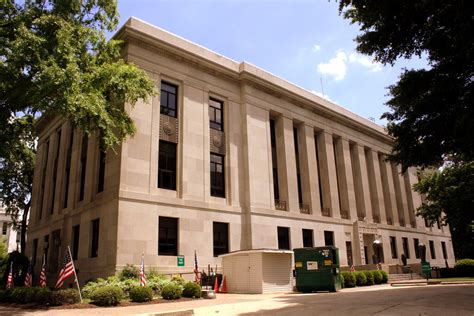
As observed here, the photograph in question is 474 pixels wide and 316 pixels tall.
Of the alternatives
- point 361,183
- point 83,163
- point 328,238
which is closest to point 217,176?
point 83,163

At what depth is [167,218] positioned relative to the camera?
26359mm

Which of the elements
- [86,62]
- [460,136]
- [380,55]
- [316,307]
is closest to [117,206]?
[86,62]

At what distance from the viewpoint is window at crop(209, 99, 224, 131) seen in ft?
103

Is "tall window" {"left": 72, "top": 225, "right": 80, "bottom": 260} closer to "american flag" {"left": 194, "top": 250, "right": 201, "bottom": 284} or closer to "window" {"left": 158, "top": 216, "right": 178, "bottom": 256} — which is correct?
"window" {"left": 158, "top": 216, "right": 178, "bottom": 256}

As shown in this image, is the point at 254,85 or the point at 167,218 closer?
the point at 167,218

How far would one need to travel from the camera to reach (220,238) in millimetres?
28969

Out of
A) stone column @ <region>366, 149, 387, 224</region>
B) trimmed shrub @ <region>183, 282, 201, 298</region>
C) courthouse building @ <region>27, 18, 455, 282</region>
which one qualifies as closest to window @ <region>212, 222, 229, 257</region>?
courthouse building @ <region>27, 18, 455, 282</region>

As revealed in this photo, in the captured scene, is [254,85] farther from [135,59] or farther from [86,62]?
[86,62]

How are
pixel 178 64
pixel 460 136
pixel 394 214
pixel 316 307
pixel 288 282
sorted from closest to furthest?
pixel 316 307
pixel 460 136
pixel 288 282
pixel 178 64
pixel 394 214

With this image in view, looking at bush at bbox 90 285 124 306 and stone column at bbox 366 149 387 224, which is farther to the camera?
stone column at bbox 366 149 387 224

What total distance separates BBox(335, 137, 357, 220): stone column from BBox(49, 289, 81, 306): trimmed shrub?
28.2m

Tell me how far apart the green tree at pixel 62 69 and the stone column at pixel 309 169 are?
61.5ft

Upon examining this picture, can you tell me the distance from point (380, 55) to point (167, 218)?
16.5 m

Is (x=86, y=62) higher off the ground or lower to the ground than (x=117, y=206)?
higher
